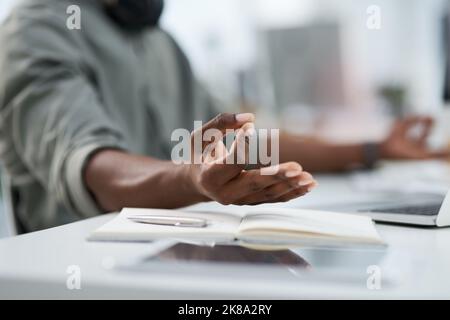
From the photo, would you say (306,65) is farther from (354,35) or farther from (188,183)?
(188,183)

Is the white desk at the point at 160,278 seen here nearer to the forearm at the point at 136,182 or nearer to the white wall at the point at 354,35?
the forearm at the point at 136,182

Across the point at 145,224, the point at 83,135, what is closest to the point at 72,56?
the point at 83,135

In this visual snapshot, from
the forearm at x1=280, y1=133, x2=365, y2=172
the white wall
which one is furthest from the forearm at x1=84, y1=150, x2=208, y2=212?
the white wall

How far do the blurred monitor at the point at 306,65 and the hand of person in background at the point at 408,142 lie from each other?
3.07ft

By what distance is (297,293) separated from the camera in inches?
14.9

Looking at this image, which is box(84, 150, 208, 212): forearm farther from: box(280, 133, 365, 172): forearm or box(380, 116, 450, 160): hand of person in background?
box(380, 116, 450, 160): hand of person in background

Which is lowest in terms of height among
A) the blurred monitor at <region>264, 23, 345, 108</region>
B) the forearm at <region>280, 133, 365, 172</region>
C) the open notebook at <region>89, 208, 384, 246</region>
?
the forearm at <region>280, 133, 365, 172</region>

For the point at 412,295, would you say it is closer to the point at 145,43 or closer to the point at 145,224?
the point at 145,224

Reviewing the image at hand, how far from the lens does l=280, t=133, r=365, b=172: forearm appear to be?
1481mm

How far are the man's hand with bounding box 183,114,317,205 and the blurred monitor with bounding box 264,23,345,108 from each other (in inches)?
72.9

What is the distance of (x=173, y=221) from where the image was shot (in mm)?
559

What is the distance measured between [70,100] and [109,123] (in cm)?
8

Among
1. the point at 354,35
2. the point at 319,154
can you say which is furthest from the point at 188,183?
the point at 354,35
